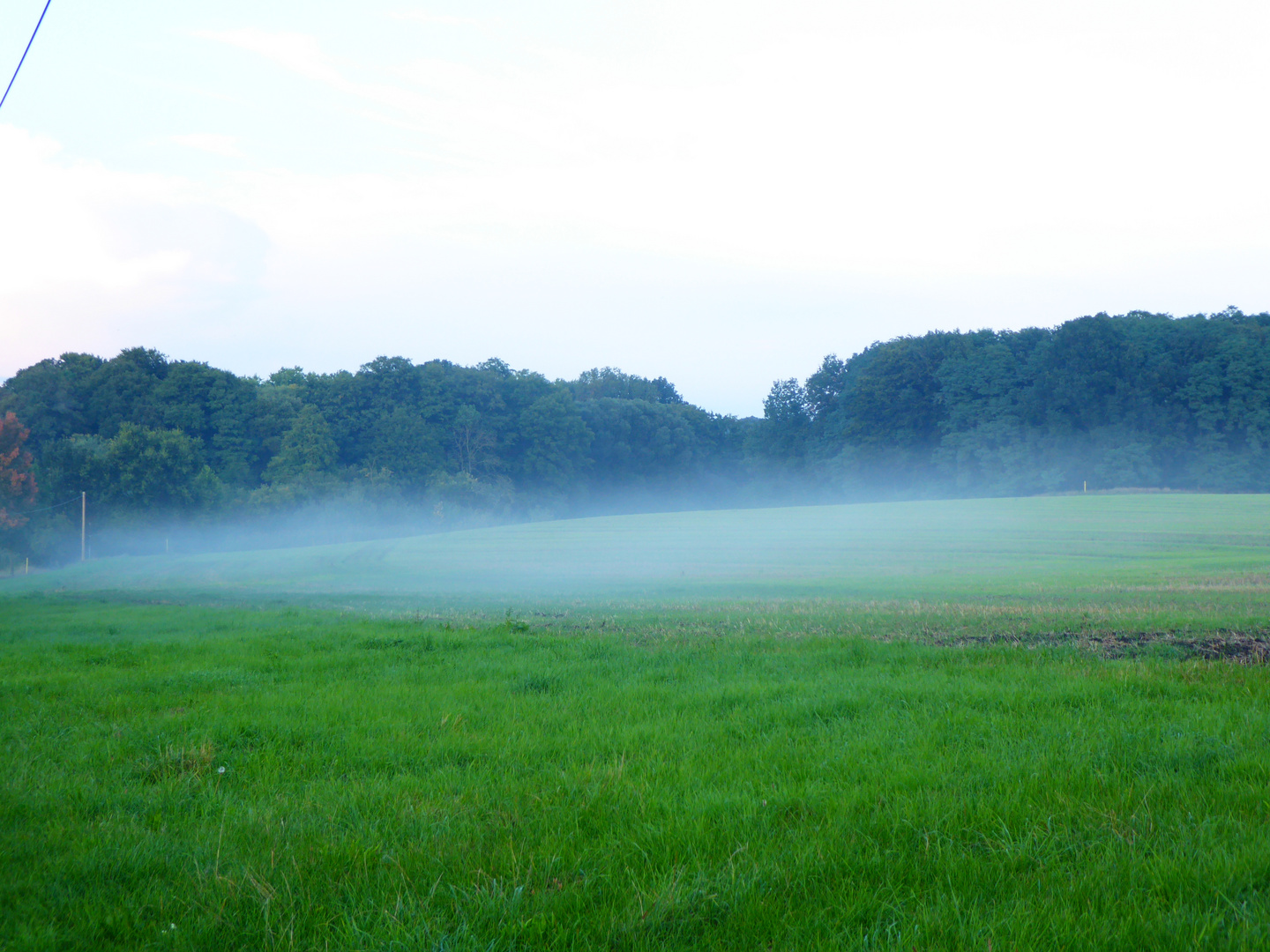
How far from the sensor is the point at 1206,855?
10.9 feet

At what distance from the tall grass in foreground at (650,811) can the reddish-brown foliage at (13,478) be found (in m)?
57.7

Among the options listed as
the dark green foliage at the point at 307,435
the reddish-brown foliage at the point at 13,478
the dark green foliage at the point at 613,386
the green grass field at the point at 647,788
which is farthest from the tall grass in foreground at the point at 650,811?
the dark green foliage at the point at 613,386

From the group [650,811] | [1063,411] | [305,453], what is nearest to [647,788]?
[650,811]

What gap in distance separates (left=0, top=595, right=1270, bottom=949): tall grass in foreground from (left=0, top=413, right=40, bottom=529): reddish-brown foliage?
57.7m

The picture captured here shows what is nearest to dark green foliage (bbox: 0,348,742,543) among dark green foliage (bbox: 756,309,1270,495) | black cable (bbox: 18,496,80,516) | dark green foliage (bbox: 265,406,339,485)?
dark green foliage (bbox: 265,406,339,485)

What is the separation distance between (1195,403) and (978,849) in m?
81.4

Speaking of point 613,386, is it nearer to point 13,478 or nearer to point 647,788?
point 13,478

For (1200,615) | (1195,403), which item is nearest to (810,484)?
(1195,403)

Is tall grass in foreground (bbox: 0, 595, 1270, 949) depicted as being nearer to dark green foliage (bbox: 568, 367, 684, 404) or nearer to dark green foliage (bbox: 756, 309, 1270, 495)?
dark green foliage (bbox: 756, 309, 1270, 495)

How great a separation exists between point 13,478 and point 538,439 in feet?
165

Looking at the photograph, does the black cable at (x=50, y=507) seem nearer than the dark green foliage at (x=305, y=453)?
Yes

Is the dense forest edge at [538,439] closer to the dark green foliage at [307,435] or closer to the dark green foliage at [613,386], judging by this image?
the dark green foliage at [307,435]

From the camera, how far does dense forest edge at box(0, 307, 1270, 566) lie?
208 ft

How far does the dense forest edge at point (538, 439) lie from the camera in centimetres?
6331
